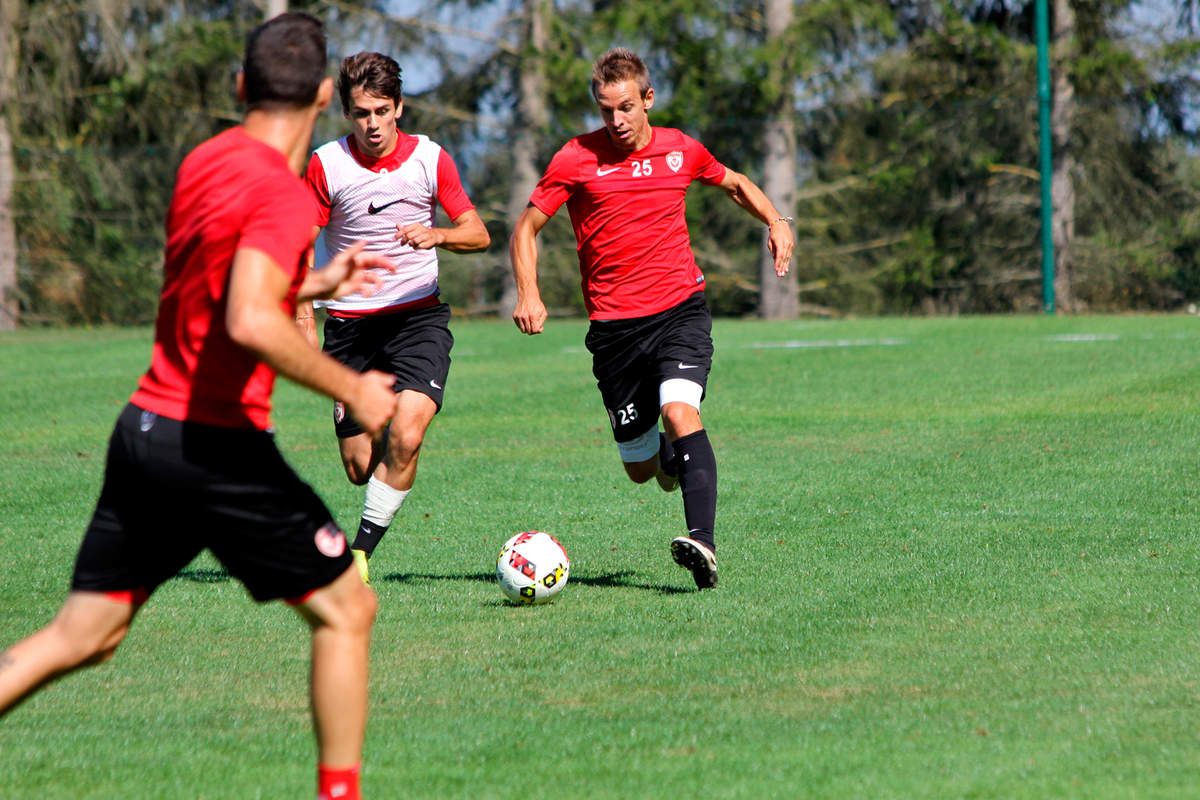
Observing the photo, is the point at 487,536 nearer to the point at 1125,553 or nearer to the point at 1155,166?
the point at 1125,553

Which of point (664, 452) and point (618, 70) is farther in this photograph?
point (664, 452)

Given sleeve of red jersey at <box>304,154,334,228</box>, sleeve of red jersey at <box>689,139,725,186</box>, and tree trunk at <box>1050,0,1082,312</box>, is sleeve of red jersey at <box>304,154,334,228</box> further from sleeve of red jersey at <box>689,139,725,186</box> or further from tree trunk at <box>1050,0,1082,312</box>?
tree trunk at <box>1050,0,1082,312</box>

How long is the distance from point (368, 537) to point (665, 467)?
1448 millimetres

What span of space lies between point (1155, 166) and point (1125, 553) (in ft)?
79.6

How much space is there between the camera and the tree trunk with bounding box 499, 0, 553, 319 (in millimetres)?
30438

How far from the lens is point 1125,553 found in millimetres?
6770

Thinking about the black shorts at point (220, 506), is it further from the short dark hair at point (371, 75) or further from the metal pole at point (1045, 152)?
the metal pole at point (1045, 152)

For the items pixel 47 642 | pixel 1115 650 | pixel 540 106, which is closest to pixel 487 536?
pixel 1115 650

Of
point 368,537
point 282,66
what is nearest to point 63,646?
point 282,66

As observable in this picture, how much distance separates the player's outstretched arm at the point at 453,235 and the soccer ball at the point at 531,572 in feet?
4.27

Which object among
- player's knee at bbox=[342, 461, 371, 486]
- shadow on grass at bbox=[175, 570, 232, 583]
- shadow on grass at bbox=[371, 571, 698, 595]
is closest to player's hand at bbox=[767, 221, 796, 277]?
shadow on grass at bbox=[371, 571, 698, 595]

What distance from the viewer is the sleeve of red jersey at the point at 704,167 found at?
7219mm

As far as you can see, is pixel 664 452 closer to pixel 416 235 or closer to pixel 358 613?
pixel 416 235

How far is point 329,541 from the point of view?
11.5 ft
